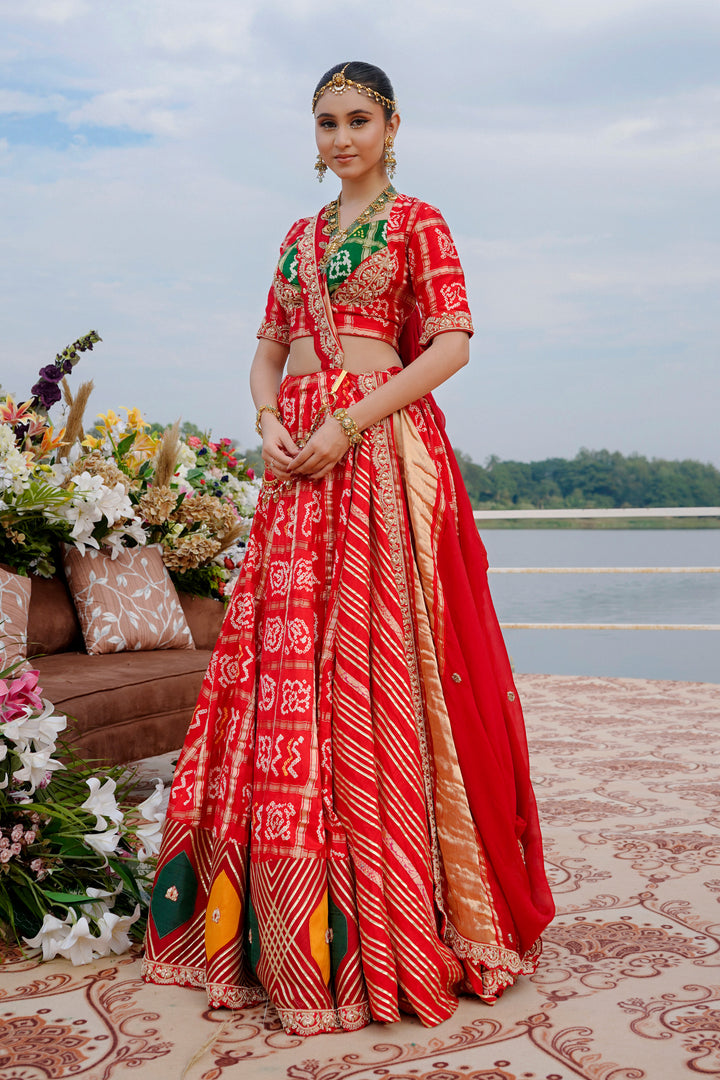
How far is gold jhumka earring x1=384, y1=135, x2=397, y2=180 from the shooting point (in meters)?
1.87

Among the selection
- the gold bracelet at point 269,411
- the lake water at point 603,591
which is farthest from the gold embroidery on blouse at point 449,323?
the lake water at point 603,591

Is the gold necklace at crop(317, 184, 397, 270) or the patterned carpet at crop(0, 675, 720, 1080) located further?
the gold necklace at crop(317, 184, 397, 270)

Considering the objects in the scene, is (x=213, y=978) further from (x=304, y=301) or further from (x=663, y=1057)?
(x=304, y=301)

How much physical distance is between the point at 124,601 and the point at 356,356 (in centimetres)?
155

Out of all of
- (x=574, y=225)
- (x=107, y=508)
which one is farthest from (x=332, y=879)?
(x=574, y=225)

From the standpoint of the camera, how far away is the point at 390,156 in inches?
74.2

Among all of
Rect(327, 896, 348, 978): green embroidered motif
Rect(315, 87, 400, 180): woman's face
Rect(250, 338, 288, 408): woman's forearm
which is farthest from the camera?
Rect(250, 338, 288, 408): woman's forearm

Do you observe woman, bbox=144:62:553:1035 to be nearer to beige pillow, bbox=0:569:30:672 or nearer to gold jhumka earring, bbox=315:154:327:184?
gold jhumka earring, bbox=315:154:327:184

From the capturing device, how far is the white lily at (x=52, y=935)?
1.83m

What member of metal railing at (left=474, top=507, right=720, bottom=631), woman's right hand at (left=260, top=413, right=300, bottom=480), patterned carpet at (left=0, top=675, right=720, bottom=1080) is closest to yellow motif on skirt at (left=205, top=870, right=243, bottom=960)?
patterned carpet at (left=0, top=675, right=720, bottom=1080)

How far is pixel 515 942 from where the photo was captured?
1715mm

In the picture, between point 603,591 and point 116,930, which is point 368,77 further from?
point 603,591

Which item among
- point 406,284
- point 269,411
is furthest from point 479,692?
point 406,284

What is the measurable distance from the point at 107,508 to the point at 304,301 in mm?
1287
